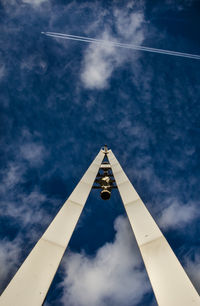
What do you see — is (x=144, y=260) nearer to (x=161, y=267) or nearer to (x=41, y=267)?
(x=161, y=267)

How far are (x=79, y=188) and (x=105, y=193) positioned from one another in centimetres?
281

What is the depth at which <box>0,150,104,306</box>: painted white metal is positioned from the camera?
3.84 m

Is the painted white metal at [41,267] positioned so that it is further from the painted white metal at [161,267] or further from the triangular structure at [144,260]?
the painted white metal at [161,267]

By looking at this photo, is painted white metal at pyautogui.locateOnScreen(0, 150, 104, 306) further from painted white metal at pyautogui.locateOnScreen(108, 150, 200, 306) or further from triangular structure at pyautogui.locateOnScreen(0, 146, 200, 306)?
painted white metal at pyautogui.locateOnScreen(108, 150, 200, 306)

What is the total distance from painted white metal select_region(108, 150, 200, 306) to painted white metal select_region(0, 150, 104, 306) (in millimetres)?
2198

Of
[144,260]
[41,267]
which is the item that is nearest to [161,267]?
[144,260]

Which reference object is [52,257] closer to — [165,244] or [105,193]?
[165,244]

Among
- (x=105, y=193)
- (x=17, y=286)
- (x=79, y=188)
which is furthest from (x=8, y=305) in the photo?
(x=105, y=193)

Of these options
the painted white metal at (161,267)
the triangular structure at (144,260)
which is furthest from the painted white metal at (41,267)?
the painted white metal at (161,267)

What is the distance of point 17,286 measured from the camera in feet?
13.2

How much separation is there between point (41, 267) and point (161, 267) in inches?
114

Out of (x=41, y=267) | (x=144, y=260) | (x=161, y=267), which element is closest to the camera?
(x=161, y=267)

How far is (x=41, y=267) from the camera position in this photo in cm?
455

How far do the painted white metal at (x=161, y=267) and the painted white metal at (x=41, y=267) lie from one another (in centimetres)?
220
